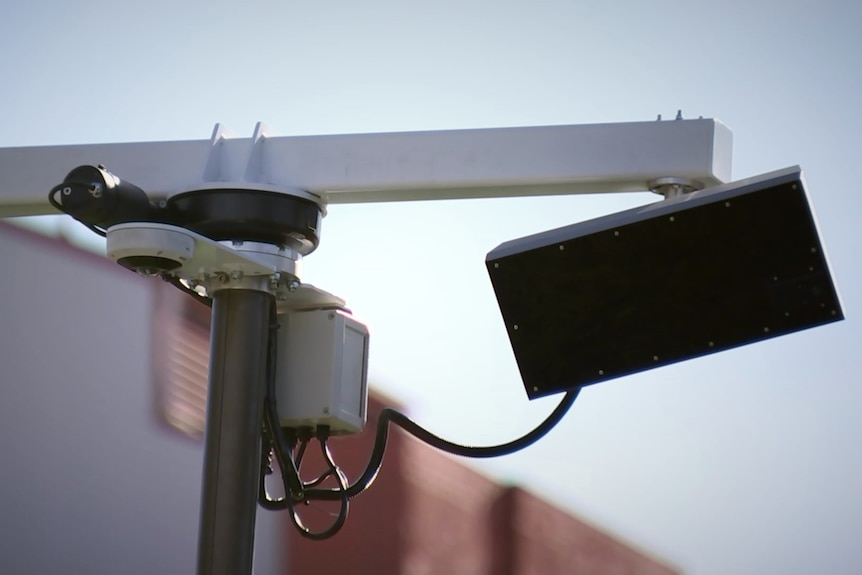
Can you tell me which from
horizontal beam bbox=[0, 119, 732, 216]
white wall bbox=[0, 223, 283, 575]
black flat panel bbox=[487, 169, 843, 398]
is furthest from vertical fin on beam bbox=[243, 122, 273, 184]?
white wall bbox=[0, 223, 283, 575]

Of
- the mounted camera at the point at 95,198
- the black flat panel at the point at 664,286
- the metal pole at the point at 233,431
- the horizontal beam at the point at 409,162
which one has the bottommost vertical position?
the metal pole at the point at 233,431

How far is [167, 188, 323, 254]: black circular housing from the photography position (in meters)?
1.59

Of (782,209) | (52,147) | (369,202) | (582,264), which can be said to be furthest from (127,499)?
(782,209)

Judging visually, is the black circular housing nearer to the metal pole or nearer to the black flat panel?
the metal pole

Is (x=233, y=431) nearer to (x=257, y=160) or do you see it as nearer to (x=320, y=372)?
(x=320, y=372)

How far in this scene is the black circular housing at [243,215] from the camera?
1.59 meters

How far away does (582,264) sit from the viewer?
1438 millimetres

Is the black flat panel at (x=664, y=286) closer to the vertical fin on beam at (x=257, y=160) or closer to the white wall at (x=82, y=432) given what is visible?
the vertical fin on beam at (x=257, y=160)

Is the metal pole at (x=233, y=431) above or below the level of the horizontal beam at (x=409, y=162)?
below

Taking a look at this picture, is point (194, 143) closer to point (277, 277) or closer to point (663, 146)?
point (277, 277)

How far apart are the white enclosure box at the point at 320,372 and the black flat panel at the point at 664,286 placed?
0.29m

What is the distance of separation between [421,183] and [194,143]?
0.34 metres

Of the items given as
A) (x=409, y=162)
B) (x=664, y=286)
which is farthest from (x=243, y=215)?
(x=664, y=286)

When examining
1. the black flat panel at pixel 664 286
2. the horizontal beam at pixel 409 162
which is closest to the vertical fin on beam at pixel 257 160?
the horizontal beam at pixel 409 162
